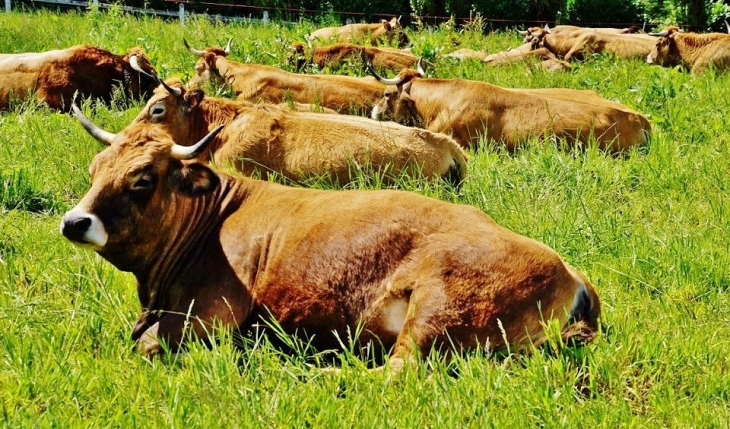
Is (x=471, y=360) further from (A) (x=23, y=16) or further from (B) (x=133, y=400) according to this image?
(A) (x=23, y=16)

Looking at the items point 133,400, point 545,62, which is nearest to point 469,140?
point 545,62

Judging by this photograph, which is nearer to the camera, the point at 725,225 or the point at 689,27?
the point at 725,225

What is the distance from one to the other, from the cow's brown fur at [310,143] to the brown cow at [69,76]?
340 centimetres

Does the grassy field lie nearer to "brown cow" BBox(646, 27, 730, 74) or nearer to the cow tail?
the cow tail

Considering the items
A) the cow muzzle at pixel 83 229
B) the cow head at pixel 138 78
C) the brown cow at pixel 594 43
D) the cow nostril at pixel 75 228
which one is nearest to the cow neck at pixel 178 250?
the cow muzzle at pixel 83 229

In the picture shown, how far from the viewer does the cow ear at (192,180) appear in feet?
18.6

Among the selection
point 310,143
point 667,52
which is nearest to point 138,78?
point 310,143

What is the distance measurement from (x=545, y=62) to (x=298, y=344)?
1279 centimetres

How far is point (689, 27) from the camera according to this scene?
29.2m

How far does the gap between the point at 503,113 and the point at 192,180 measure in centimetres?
625

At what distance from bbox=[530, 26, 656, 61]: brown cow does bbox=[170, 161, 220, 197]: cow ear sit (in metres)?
14.8

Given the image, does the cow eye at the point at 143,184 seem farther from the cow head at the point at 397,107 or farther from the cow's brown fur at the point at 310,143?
the cow head at the point at 397,107

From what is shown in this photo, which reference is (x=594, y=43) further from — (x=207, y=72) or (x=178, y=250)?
(x=178, y=250)

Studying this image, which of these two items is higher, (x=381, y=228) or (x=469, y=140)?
(x=381, y=228)
